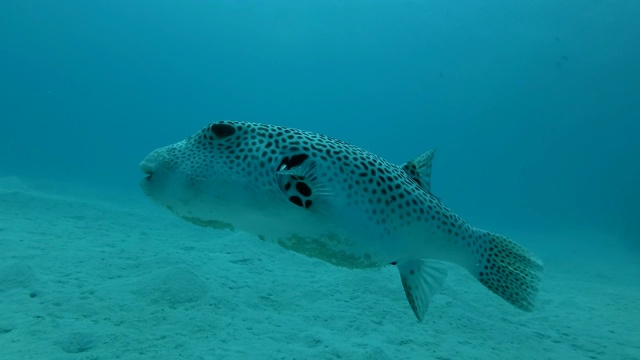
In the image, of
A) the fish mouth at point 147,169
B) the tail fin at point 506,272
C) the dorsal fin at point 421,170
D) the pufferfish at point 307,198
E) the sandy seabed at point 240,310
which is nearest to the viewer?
the pufferfish at point 307,198

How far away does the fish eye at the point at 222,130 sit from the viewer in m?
2.29

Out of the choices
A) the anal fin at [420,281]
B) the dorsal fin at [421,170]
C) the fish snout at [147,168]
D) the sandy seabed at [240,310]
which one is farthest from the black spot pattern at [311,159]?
the sandy seabed at [240,310]

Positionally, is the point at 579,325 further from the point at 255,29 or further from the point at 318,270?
the point at 255,29

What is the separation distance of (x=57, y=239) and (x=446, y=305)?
6.62 m

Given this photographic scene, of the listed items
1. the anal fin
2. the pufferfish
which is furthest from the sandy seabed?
the pufferfish

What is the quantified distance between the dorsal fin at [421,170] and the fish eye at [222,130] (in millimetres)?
1283

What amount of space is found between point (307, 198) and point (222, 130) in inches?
27.8

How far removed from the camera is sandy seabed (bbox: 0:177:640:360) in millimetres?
3684

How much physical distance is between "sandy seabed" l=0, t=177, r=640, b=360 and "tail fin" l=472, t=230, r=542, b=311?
170cm

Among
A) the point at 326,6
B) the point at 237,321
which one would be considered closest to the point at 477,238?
the point at 237,321

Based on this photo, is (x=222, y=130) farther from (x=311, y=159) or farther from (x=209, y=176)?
(x=311, y=159)

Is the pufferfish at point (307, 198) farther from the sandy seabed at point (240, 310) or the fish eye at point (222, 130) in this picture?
the sandy seabed at point (240, 310)

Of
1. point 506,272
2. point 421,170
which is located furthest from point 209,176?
point 506,272

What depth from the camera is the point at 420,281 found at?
244 centimetres
